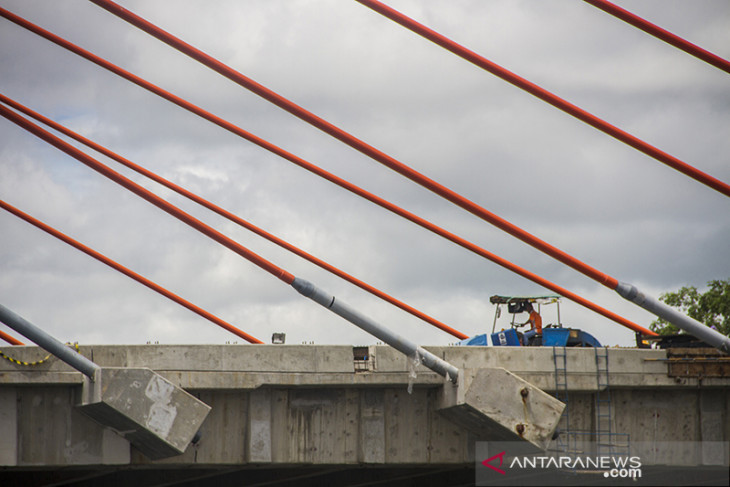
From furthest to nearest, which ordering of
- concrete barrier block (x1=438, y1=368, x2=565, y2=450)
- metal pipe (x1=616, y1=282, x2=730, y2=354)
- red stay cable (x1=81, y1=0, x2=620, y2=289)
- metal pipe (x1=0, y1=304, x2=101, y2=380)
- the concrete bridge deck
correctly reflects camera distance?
red stay cable (x1=81, y1=0, x2=620, y2=289) < metal pipe (x1=616, y1=282, x2=730, y2=354) < concrete barrier block (x1=438, y1=368, x2=565, y2=450) < the concrete bridge deck < metal pipe (x1=0, y1=304, x2=101, y2=380)

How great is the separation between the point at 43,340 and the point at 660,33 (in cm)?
1445

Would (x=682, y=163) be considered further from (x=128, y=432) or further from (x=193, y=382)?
(x=128, y=432)

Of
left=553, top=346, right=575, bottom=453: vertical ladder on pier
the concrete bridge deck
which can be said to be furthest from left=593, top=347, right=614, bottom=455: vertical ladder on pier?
left=553, top=346, right=575, bottom=453: vertical ladder on pier

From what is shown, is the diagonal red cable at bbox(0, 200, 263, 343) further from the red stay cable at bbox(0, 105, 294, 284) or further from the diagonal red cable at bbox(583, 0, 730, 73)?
the diagonal red cable at bbox(583, 0, 730, 73)

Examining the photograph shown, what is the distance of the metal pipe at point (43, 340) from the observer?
639 inches

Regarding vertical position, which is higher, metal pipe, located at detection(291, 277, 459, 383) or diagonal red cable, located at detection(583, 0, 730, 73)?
diagonal red cable, located at detection(583, 0, 730, 73)

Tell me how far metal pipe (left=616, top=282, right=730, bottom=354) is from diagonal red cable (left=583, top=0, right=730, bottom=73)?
19.3ft

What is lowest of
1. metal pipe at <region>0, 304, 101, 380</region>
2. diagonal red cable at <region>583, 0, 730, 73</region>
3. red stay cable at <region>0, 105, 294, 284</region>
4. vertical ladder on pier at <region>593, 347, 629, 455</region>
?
vertical ladder on pier at <region>593, 347, 629, 455</region>

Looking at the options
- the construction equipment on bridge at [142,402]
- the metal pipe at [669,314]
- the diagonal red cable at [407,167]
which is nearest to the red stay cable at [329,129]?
the diagonal red cable at [407,167]

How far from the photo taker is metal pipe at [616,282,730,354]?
18875 millimetres

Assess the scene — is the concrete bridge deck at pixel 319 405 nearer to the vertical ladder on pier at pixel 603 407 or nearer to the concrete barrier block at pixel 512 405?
the vertical ladder on pier at pixel 603 407

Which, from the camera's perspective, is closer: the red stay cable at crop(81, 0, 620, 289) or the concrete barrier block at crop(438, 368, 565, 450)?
the concrete barrier block at crop(438, 368, 565, 450)

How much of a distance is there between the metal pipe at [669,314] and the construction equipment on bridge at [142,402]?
27.6 ft

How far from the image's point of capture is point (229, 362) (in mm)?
18156
